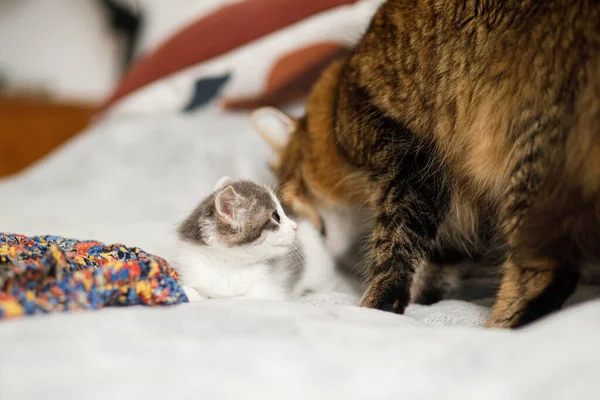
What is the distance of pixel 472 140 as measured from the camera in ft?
3.47

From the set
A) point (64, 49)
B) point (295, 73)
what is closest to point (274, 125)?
point (295, 73)

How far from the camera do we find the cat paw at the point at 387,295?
111 cm

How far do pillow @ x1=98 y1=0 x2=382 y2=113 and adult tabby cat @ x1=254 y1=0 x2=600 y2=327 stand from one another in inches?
17.8

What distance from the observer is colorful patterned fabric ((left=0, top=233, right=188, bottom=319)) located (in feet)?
2.52

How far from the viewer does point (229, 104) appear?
215 centimetres

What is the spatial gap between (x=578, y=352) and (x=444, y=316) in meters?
0.42

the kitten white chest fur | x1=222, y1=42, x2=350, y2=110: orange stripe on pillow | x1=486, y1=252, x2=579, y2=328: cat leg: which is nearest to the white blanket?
x1=486, y1=252, x2=579, y2=328: cat leg

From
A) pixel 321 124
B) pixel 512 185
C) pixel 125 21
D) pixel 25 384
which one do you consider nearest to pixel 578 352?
pixel 512 185

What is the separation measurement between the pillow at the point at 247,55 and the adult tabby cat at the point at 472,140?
0.45m

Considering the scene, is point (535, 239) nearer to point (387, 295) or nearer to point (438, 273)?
point (387, 295)

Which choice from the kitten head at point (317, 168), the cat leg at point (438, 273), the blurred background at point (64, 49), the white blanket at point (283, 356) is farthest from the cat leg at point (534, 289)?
the blurred background at point (64, 49)

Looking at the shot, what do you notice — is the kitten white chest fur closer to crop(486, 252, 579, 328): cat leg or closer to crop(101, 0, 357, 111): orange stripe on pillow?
crop(486, 252, 579, 328): cat leg

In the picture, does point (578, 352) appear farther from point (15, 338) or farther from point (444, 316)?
point (15, 338)

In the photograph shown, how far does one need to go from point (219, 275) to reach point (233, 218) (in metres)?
0.13
